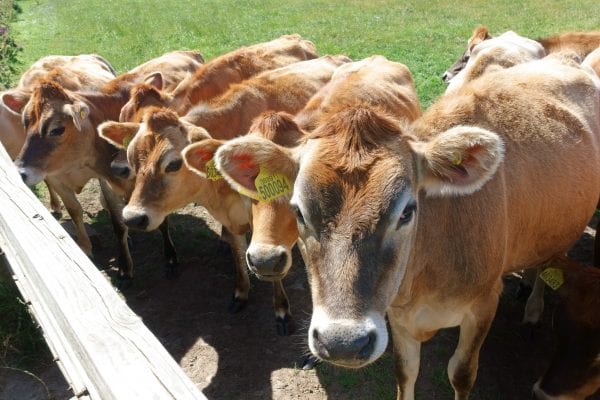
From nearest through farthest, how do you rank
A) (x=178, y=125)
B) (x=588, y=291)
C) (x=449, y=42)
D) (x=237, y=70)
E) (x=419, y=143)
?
(x=419, y=143), (x=588, y=291), (x=178, y=125), (x=237, y=70), (x=449, y=42)

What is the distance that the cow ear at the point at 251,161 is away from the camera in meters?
2.66

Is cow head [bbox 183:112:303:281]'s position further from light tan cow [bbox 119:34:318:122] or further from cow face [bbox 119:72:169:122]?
cow face [bbox 119:72:169:122]

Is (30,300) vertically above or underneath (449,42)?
above

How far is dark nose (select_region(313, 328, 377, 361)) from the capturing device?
2105 mm

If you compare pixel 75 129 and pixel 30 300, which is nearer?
pixel 30 300

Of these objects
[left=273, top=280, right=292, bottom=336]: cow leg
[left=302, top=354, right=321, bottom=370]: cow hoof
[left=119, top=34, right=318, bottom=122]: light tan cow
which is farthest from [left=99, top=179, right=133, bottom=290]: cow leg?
[left=302, top=354, right=321, bottom=370]: cow hoof

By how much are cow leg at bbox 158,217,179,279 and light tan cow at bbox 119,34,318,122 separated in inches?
49.9

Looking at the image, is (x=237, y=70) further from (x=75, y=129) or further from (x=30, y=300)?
(x=30, y=300)

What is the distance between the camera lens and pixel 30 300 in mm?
3420

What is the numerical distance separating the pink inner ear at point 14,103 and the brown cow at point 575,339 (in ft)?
20.3

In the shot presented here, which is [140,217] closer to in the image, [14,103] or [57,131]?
[57,131]

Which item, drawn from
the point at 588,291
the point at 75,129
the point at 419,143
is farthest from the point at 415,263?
the point at 75,129

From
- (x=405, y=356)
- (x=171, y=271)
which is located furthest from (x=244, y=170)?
(x=171, y=271)

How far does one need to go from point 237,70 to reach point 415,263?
4.03 meters
